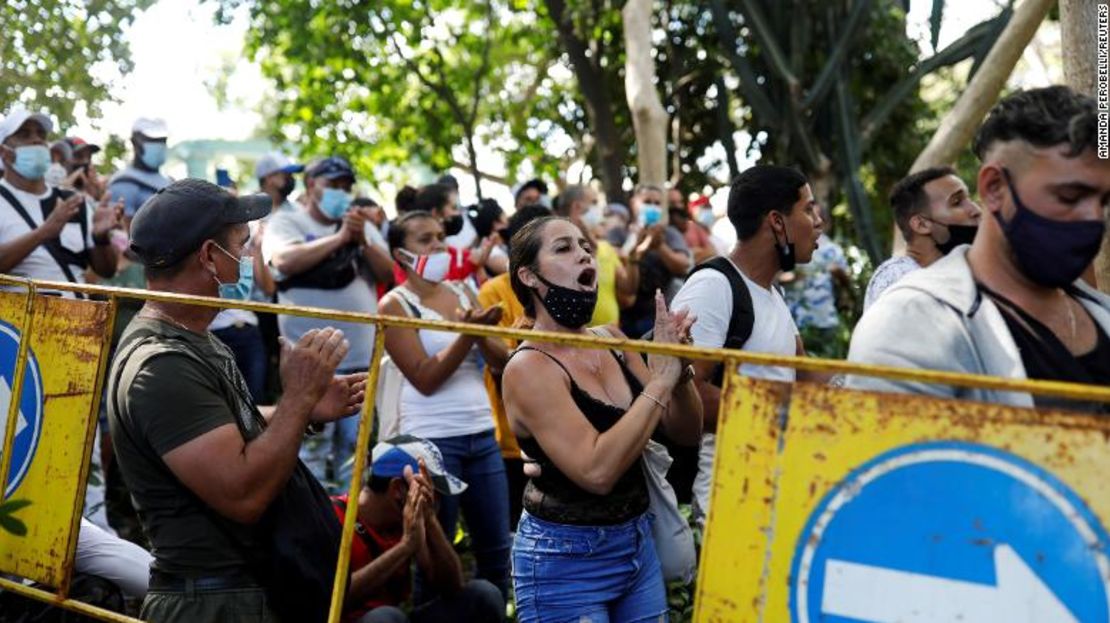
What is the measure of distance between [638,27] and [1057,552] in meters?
12.1

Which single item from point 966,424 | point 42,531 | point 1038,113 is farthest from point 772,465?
point 42,531

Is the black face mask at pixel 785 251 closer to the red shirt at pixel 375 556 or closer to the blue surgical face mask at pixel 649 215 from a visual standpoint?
the red shirt at pixel 375 556

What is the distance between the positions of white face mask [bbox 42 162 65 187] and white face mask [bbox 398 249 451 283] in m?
2.22

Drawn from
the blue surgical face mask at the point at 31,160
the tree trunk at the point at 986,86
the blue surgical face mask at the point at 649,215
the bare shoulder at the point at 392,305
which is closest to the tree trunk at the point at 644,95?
the blue surgical face mask at the point at 649,215

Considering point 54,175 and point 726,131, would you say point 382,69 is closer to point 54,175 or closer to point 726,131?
point 726,131

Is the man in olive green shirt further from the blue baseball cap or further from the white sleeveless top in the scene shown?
the white sleeveless top

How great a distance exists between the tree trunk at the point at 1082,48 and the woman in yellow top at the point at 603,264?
2128mm

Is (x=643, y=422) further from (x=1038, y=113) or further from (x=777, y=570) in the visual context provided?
(x=1038, y=113)

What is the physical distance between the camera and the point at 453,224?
848 centimetres

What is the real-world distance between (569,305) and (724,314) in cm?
63

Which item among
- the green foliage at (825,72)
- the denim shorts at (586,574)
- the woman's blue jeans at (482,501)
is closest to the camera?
the denim shorts at (586,574)

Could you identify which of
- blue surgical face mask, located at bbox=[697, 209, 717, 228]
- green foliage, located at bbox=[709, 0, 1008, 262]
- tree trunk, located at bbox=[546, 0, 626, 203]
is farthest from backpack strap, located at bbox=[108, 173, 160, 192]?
tree trunk, located at bbox=[546, 0, 626, 203]

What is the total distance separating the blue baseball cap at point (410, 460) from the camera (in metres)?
5.19

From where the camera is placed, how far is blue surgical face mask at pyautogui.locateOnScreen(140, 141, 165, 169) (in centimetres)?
846
